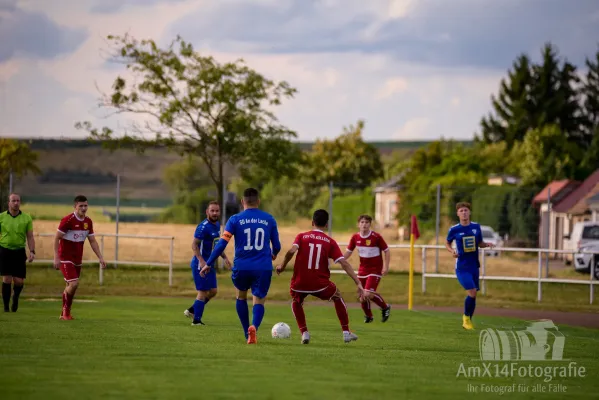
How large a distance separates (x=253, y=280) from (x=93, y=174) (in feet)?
84.5

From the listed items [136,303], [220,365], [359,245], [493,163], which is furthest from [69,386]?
[493,163]

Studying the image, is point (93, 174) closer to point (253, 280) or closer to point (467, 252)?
point (467, 252)

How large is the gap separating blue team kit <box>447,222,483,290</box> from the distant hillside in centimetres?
1737

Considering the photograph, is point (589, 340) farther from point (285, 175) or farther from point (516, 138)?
point (516, 138)

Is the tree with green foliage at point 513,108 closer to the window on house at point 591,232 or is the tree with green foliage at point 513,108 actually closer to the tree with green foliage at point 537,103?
the tree with green foliage at point 537,103

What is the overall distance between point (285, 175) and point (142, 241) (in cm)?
542

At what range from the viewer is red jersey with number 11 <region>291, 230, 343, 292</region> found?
543 inches

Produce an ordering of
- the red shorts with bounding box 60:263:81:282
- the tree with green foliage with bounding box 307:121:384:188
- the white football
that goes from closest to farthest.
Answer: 1. the white football
2. the red shorts with bounding box 60:263:81:282
3. the tree with green foliage with bounding box 307:121:384:188

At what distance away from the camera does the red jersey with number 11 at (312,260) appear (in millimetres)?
13805

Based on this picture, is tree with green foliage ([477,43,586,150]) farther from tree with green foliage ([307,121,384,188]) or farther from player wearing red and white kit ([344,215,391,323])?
player wearing red and white kit ([344,215,391,323])

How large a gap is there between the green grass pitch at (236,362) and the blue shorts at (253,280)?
0.75m

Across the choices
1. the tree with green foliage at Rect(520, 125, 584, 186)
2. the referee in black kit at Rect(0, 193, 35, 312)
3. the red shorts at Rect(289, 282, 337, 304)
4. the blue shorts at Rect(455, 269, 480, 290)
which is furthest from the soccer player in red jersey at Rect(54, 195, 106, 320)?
the tree with green foliage at Rect(520, 125, 584, 186)

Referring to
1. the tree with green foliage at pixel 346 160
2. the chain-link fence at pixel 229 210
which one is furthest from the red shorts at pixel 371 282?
the tree with green foliage at pixel 346 160

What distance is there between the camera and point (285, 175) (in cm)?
3562
